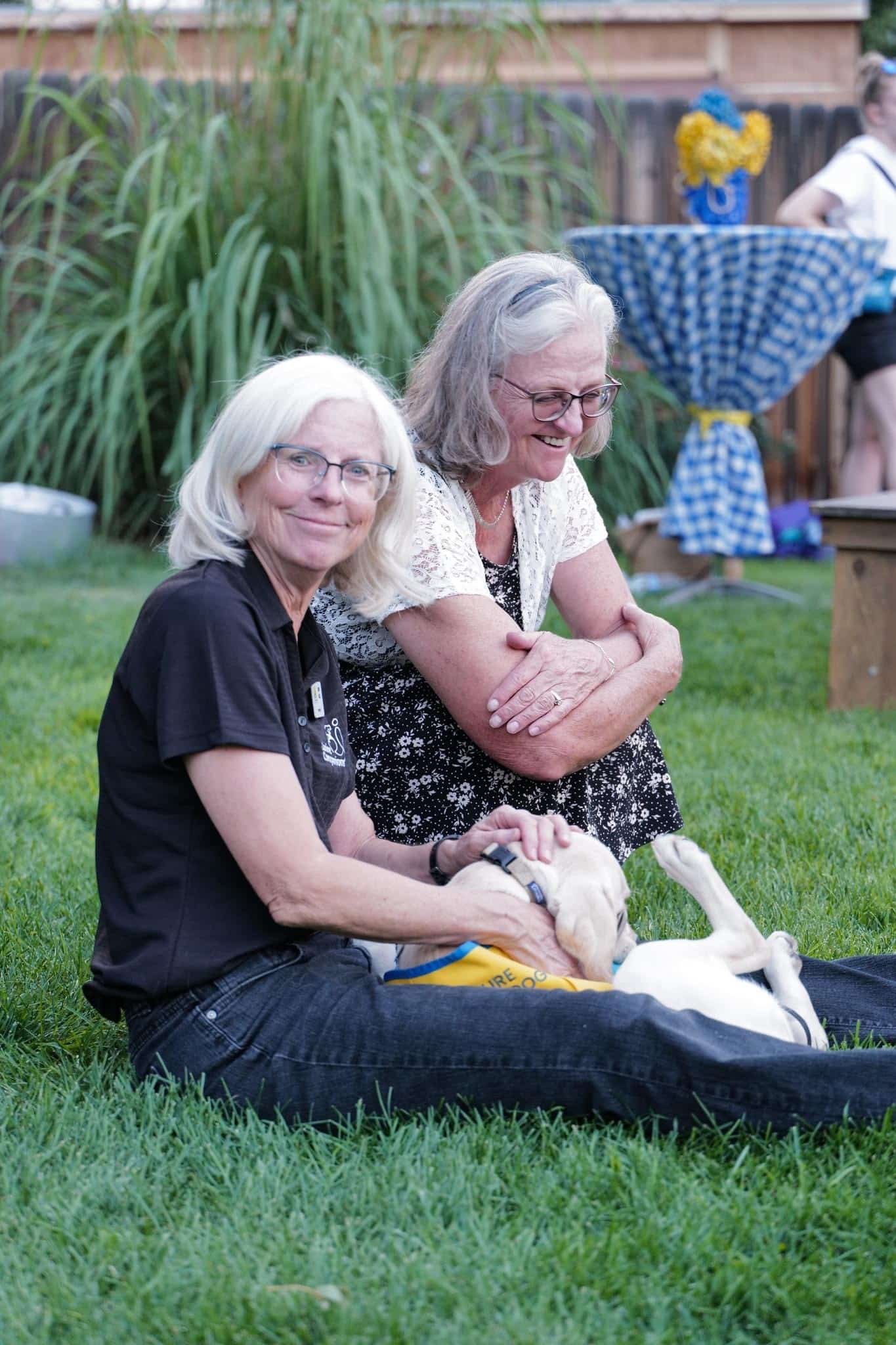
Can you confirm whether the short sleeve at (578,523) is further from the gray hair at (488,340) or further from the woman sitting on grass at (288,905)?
the woman sitting on grass at (288,905)

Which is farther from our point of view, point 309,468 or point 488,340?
point 488,340

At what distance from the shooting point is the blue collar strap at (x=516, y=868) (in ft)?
7.16

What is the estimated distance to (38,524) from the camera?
23.2 ft

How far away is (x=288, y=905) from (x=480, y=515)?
1185 mm

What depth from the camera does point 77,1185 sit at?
1.89 metres

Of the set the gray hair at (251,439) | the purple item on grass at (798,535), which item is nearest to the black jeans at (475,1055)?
the gray hair at (251,439)

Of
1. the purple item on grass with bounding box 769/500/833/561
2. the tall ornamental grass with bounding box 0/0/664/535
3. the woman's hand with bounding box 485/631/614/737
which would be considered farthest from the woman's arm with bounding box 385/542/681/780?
the purple item on grass with bounding box 769/500/833/561

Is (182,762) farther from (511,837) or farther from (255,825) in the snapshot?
(511,837)

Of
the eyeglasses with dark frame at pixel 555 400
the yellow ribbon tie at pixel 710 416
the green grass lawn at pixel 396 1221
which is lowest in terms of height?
the green grass lawn at pixel 396 1221

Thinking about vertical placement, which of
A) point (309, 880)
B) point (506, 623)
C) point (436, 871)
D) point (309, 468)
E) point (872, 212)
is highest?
point (872, 212)

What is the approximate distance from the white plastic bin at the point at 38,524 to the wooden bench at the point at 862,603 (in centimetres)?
382

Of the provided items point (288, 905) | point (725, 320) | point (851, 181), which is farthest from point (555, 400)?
point (851, 181)

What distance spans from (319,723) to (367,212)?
197 inches

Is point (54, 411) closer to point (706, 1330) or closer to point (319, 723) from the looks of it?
point (319, 723)
